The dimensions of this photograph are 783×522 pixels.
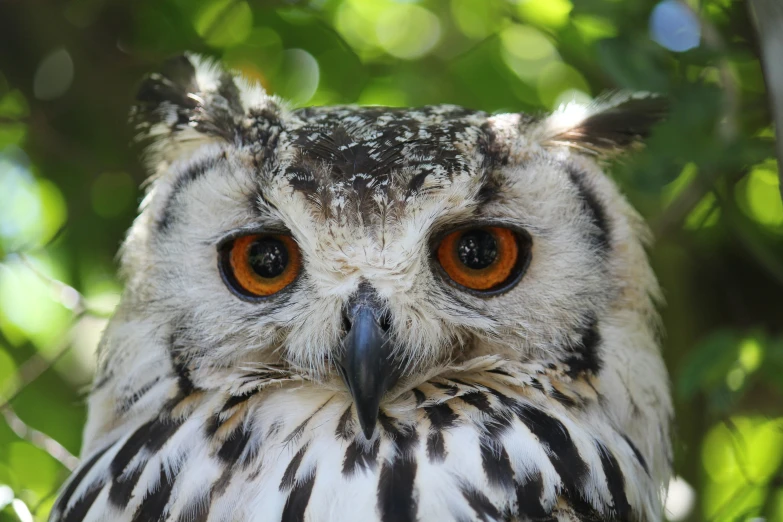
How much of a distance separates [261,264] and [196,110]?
14.7 inches

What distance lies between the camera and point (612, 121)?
5.43ft

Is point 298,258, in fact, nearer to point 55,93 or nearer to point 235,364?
point 235,364

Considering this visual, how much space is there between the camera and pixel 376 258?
1280mm

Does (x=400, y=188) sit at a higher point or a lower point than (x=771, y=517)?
higher

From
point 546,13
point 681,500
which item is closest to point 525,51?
point 546,13

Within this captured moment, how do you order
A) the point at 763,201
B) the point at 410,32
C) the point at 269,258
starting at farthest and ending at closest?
the point at 410,32 → the point at 763,201 → the point at 269,258

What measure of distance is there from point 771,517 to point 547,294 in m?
0.69

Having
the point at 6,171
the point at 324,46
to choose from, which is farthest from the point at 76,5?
the point at 324,46

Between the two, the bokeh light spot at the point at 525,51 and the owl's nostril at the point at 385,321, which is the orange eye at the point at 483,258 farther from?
the bokeh light spot at the point at 525,51

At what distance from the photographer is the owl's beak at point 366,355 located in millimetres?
1222

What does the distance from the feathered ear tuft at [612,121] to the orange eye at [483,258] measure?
0.30m

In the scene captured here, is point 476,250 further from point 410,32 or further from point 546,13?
point 410,32

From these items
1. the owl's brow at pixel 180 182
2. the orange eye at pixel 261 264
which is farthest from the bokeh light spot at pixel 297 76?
the orange eye at pixel 261 264

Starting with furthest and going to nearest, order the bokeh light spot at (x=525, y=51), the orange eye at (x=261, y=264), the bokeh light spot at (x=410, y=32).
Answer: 1. the bokeh light spot at (x=410, y=32)
2. the bokeh light spot at (x=525, y=51)
3. the orange eye at (x=261, y=264)
